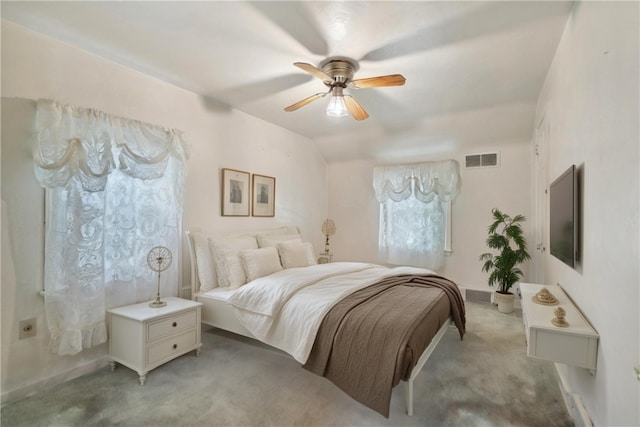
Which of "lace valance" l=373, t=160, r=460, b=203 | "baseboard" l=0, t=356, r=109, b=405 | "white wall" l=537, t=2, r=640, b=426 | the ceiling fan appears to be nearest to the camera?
"white wall" l=537, t=2, r=640, b=426

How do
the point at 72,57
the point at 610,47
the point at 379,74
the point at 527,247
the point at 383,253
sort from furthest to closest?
1. the point at 383,253
2. the point at 527,247
3. the point at 379,74
4. the point at 72,57
5. the point at 610,47

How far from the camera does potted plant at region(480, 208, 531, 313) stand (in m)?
3.77

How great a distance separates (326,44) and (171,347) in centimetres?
270

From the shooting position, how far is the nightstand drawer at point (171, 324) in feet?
7.47

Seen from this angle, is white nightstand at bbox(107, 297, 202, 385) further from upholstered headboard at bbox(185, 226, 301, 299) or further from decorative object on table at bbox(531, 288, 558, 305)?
decorative object on table at bbox(531, 288, 558, 305)

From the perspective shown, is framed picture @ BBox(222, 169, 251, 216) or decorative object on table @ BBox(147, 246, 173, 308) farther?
framed picture @ BBox(222, 169, 251, 216)

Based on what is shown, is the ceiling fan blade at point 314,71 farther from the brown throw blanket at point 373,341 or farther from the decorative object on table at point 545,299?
the decorative object on table at point 545,299

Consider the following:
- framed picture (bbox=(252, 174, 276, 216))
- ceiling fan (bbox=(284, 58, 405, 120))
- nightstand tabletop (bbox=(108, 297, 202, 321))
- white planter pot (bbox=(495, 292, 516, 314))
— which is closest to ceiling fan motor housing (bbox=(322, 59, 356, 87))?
ceiling fan (bbox=(284, 58, 405, 120))

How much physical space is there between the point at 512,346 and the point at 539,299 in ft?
3.89

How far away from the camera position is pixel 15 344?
2.04 m

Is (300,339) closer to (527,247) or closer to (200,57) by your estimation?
(200,57)

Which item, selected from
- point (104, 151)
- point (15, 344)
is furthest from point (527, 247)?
point (15, 344)

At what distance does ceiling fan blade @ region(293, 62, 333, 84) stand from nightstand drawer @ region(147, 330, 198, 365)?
7.70ft

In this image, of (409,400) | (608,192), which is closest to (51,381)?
(409,400)
